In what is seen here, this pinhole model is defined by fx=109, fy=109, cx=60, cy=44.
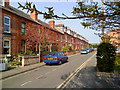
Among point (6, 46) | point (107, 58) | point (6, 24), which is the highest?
point (6, 24)

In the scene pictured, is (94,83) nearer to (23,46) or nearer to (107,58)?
(107,58)

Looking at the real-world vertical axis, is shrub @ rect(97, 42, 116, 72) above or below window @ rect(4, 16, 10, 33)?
below

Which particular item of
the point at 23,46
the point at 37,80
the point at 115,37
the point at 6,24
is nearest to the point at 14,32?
the point at 6,24

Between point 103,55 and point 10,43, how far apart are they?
11.9 meters

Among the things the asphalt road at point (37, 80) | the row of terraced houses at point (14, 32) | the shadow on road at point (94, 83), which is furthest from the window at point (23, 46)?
the shadow on road at point (94, 83)

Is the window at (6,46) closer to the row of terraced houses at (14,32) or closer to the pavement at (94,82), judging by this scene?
the row of terraced houses at (14,32)

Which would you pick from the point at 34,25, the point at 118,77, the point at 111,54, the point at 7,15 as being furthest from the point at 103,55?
the point at 34,25

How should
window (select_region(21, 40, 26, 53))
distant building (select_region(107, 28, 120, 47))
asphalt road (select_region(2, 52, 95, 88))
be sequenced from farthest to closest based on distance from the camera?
window (select_region(21, 40, 26, 53)) → distant building (select_region(107, 28, 120, 47)) → asphalt road (select_region(2, 52, 95, 88))

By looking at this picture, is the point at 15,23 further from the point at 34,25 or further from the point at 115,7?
the point at 115,7

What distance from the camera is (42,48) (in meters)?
17.8

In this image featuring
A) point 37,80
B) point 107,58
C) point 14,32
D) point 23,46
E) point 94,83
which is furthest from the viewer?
point 23,46

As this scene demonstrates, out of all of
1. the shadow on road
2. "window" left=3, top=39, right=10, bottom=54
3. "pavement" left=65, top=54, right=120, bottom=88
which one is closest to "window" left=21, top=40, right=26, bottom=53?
"window" left=3, top=39, right=10, bottom=54

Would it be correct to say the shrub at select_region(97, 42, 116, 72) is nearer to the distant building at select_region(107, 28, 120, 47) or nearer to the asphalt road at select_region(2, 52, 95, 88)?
the distant building at select_region(107, 28, 120, 47)

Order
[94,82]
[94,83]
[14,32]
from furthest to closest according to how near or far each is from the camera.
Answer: [14,32]
[94,82]
[94,83]
